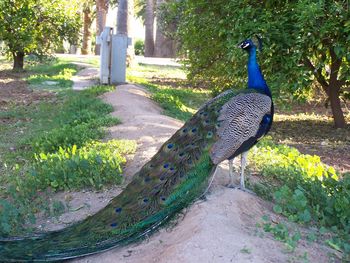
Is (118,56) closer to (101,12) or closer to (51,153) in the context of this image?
(51,153)

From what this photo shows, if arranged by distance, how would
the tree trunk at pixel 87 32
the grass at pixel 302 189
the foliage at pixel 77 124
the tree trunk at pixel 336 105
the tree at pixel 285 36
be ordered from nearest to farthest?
1. the grass at pixel 302 189
2. the foliage at pixel 77 124
3. the tree at pixel 285 36
4. the tree trunk at pixel 336 105
5. the tree trunk at pixel 87 32

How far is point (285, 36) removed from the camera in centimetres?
892

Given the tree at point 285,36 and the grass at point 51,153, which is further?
the tree at point 285,36

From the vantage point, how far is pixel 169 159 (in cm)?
440

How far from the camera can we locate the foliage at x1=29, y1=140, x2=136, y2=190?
18.0 feet

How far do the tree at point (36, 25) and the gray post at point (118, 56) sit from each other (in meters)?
4.51

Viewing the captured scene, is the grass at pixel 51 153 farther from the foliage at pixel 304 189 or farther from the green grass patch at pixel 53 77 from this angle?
the green grass patch at pixel 53 77

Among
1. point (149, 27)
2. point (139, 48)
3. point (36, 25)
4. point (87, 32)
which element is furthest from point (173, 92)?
point (139, 48)

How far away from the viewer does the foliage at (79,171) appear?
5496mm

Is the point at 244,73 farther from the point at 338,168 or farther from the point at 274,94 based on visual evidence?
the point at 338,168

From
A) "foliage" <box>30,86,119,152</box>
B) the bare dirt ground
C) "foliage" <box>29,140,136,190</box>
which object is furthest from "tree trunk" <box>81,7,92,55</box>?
the bare dirt ground

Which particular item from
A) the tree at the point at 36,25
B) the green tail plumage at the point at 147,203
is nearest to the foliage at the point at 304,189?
the green tail plumage at the point at 147,203

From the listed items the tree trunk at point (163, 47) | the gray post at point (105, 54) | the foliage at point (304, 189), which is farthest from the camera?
the tree trunk at point (163, 47)

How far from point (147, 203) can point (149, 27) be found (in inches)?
1113
